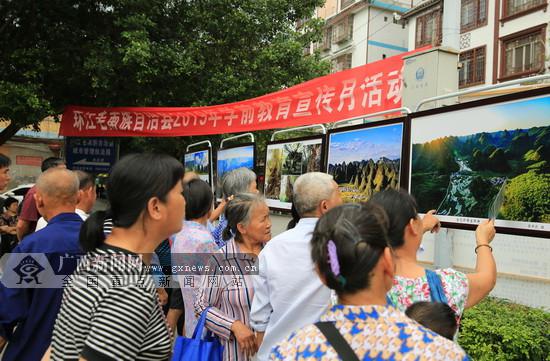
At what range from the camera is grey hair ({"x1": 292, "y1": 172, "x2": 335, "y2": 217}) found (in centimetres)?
216

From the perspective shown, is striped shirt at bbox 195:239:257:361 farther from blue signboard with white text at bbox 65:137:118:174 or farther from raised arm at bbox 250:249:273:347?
blue signboard with white text at bbox 65:137:118:174

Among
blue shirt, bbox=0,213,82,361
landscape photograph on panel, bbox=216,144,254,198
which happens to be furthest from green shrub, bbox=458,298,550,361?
landscape photograph on panel, bbox=216,144,254,198

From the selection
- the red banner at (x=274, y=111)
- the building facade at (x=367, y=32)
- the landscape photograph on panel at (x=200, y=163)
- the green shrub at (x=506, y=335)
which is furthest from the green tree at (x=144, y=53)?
the building facade at (x=367, y=32)

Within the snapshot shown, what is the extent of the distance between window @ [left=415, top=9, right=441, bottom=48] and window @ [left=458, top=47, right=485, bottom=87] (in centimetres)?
179

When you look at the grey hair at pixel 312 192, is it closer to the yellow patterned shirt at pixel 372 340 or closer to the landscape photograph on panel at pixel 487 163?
the landscape photograph on panel at pixel 487 163

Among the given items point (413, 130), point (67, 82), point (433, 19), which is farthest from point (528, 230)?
point (433, 19)

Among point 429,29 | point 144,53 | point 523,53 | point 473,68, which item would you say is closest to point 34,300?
point 144,53

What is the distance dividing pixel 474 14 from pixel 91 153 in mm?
17722

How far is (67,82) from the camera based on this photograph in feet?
26.5

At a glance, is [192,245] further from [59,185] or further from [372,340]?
[372,340]

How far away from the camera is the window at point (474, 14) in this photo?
1906 centimetres

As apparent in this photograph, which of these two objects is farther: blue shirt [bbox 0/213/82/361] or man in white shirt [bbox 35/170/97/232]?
man in white shirt [bbox 35/170/97/232]

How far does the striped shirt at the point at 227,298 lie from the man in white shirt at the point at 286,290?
0.15 metres

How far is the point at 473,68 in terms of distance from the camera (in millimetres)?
19359
